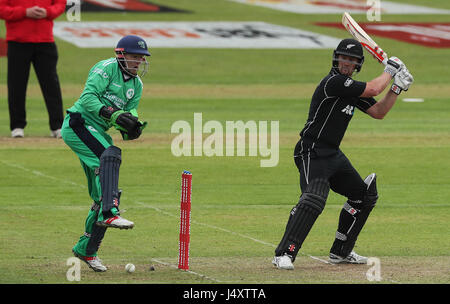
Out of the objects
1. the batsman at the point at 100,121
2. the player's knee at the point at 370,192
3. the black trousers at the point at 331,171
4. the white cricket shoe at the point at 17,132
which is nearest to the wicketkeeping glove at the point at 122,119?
the batsman at the point at 100,121

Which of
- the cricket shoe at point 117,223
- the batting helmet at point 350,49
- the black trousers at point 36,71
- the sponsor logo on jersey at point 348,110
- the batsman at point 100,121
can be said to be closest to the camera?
the cricket shoe at point 117,223

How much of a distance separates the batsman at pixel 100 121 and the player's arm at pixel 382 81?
1.98 meters

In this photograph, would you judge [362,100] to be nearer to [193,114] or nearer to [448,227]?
[448,227]

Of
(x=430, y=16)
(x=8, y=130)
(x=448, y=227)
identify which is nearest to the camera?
(x=448, y=227)

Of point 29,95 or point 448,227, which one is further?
point 29,95

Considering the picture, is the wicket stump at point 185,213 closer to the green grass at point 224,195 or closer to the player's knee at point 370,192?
the green grass at point 224,195

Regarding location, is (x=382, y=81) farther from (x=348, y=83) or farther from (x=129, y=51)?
(x=129, y=51)

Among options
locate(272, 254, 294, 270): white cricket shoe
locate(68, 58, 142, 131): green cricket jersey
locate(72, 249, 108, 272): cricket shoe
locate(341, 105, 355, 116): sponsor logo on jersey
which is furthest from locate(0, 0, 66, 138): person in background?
locate(272, 254, 294, 270): white cricket shoe

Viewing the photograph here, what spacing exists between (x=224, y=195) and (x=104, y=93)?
4420 millimetres

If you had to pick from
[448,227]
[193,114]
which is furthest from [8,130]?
[448,227]

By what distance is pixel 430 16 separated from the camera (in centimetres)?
3928

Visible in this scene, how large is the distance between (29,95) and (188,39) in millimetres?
10081

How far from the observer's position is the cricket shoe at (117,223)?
29.6ft

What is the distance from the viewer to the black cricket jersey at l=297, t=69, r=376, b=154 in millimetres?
9820
